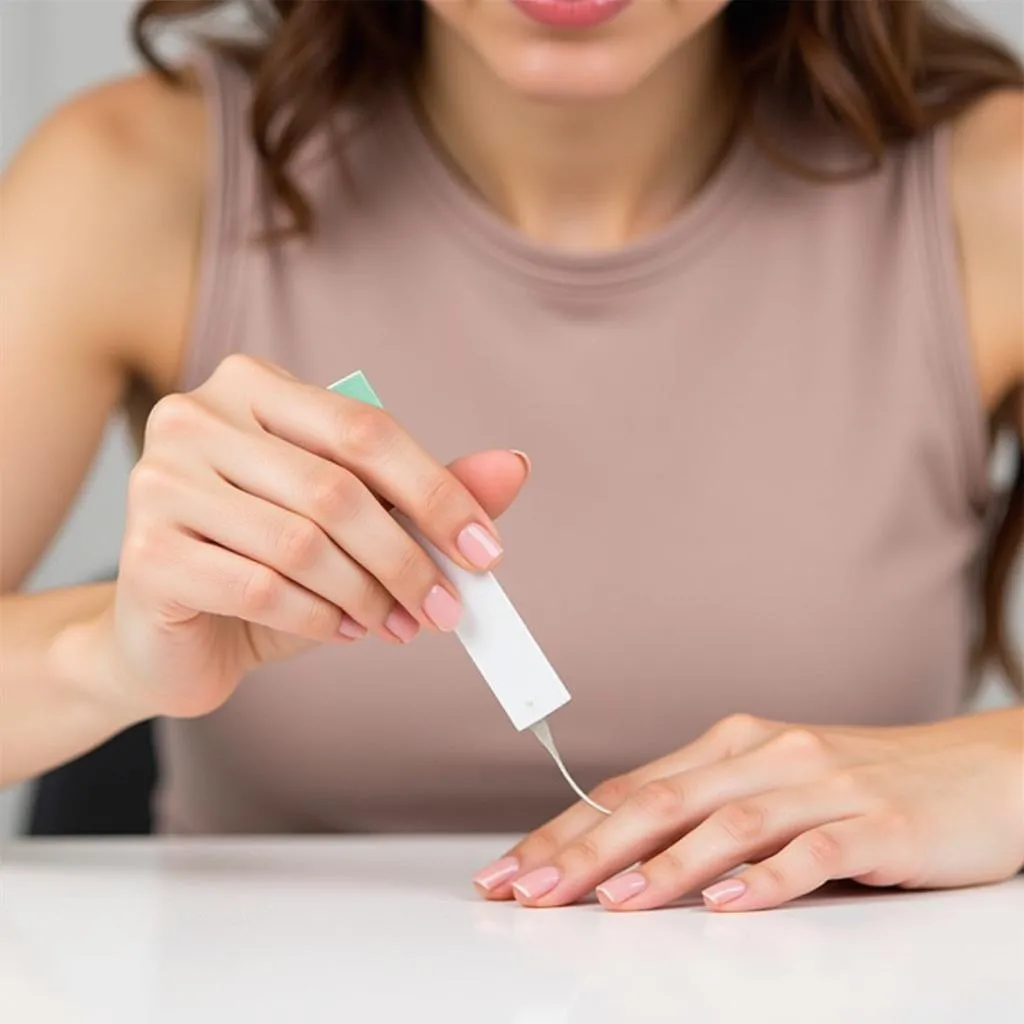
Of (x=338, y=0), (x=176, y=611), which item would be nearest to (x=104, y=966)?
(x=176, y=611)

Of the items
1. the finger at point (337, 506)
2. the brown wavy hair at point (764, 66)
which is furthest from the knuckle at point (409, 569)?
the brown wavy hair at point (764, 66)

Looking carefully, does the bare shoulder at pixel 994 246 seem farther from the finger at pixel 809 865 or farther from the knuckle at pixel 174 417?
the knuckle at pixel 174 417

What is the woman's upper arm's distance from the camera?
3.41 ft

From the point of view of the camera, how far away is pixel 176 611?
2.57ft

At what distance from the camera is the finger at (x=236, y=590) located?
74 cm

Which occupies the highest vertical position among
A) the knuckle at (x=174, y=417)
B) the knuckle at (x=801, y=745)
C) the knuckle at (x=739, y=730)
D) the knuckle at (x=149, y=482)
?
the knuckle at (x=174, y=417)

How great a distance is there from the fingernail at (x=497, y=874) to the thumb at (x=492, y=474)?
0.17 metres

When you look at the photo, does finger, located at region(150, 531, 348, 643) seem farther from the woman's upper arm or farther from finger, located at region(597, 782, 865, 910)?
the woman's upper arm

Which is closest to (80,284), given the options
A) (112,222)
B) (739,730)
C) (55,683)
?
(112,222)

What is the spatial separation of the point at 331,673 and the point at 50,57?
45.7 inches

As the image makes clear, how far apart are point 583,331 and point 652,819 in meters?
0.41

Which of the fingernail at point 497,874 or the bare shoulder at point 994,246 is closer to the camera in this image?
the fingernail at point 497,874

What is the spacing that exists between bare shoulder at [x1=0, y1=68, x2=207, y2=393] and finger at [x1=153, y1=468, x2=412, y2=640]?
347 mm

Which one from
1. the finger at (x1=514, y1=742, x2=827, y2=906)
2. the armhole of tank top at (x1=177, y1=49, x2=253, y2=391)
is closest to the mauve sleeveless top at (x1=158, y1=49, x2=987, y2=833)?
the armhole of tank top at (x1=177, y1=49, x2=253, y2=391)
